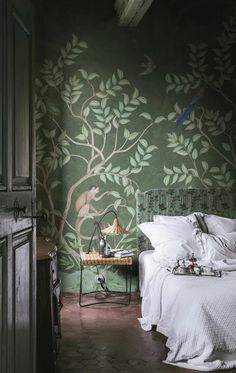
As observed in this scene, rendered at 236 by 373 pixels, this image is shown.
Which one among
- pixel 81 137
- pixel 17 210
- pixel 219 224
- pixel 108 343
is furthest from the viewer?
pixel 81 137

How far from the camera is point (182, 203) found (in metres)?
5.40

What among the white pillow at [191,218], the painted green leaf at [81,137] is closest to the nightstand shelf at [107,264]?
the white pillow at [191,218]

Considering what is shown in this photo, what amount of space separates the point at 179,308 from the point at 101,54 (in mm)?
3158

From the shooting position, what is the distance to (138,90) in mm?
5418

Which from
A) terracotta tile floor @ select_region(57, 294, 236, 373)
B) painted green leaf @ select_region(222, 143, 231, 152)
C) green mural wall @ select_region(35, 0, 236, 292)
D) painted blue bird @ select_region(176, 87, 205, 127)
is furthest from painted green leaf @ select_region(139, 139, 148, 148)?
terracotta tile floor @ select_region(57, 294, 236, 373)

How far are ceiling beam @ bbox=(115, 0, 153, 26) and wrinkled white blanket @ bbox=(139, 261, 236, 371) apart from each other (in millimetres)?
2708

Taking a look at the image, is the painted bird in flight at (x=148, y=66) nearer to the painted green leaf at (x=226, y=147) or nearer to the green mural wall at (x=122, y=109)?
the green mural wall at (x=122, y=109)

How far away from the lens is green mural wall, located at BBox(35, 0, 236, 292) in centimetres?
534

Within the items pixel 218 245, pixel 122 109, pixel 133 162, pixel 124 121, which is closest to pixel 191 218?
pixel 218 245

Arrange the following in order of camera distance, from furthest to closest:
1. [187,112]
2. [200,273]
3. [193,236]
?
A: [187,112]
[193,236]
[200,273]

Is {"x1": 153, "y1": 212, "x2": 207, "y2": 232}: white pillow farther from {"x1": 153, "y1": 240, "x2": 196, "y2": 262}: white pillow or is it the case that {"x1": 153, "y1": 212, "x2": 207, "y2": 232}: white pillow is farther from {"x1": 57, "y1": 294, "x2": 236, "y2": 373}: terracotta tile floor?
{"x1": 57, "y1": 294, "x2": 236, "y2": 373}: terracotta tile floor

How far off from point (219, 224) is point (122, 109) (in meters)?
1.69

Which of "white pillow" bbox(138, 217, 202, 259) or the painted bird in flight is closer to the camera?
"white pillow" bbox(138, 217, 202, 259)

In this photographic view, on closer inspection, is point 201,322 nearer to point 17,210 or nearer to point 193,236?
point 193,236
